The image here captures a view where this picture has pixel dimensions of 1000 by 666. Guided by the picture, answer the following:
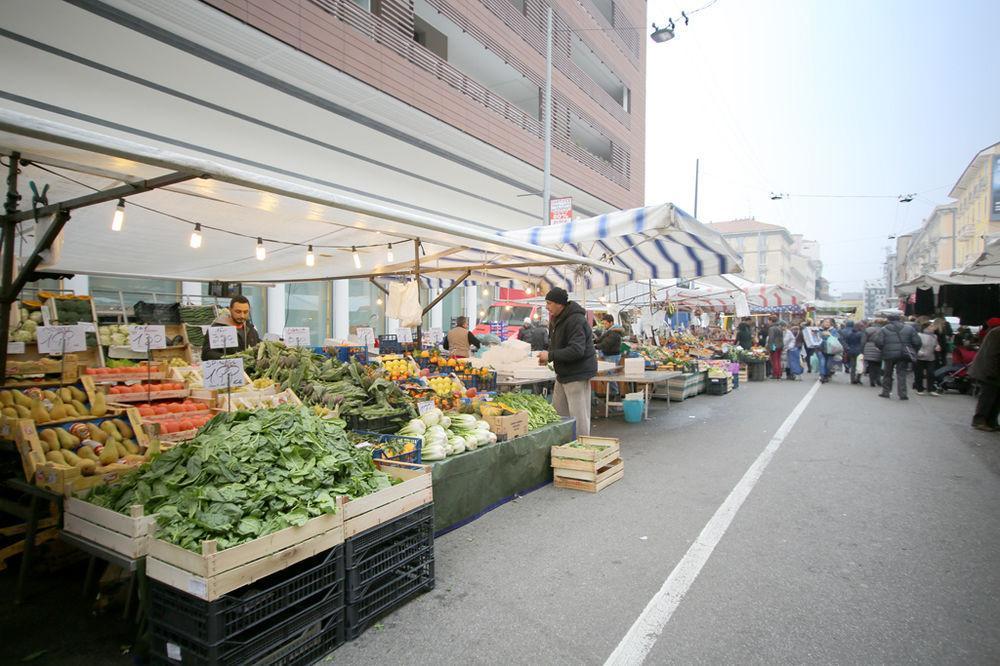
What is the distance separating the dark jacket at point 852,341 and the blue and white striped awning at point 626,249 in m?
9.70

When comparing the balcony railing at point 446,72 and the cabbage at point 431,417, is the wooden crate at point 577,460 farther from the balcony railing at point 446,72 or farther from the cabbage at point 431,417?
the balcony railing at point 446,72

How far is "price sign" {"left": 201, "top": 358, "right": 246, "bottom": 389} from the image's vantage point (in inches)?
166

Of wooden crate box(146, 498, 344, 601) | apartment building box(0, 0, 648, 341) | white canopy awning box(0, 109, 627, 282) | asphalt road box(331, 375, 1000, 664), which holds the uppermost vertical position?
apartment building box(0, 0, 648, 341)

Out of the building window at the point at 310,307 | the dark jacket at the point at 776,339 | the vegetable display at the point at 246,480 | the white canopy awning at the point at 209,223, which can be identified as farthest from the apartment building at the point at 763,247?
the vegetable display at the point at 246,480

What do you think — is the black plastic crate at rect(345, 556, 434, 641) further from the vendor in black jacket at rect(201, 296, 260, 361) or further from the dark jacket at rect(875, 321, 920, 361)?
the dark jacket at rect(875, 321, 920, 361)

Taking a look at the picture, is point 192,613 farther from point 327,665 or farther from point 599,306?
point 599,306

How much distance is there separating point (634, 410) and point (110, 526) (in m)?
8.42

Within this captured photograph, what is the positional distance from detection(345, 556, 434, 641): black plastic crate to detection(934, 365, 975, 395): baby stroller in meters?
16.2

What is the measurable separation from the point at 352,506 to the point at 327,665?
820 millimetres

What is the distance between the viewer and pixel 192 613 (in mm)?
2588

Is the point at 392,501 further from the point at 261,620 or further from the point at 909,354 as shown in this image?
the point at 909,354

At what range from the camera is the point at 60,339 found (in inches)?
184

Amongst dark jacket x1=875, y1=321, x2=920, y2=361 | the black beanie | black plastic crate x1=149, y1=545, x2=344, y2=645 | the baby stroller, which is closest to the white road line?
black plastic crate x1=149, y1=545, x2=344, y2=645

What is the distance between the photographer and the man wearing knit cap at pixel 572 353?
6629 millimetres
